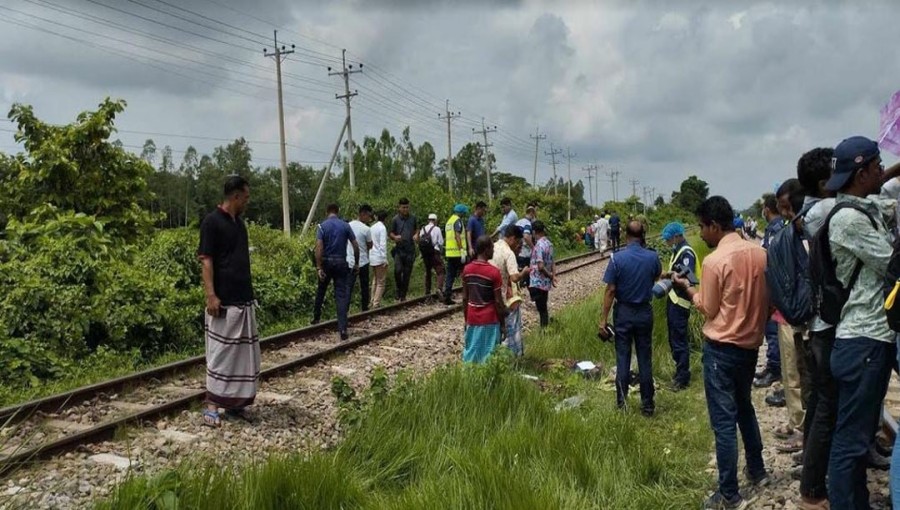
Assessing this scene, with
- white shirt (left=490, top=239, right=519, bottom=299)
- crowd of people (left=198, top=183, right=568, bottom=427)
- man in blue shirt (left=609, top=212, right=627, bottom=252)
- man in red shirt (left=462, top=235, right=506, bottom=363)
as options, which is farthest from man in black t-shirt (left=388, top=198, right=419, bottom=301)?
man in blue shirt (left=609, top=212, right=627, bottom=252)

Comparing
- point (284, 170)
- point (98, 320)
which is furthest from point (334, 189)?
point (98, 320)

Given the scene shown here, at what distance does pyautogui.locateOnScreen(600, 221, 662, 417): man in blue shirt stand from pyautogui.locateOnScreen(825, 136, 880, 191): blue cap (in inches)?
117

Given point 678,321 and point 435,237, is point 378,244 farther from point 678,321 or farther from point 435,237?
point 678,321

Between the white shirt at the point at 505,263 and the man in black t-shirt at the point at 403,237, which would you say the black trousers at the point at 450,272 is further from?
the white shirt at the point at 505,263

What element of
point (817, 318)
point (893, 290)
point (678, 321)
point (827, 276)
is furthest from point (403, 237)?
point (893, 290)

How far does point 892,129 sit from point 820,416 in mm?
1496

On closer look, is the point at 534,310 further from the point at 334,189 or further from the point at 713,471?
the point at 334,189

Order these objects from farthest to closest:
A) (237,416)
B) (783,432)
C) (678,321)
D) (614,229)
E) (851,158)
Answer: (614,229), (678,321), (237,416), (783,432), (851,158)

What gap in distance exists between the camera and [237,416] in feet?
20.3

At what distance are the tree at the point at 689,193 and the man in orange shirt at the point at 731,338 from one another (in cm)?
9040

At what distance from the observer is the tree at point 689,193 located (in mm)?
92875

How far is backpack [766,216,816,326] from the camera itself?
3.62 meters

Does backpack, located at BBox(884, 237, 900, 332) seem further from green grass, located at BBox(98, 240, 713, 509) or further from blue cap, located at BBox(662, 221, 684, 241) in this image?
blue cap, located at BBox(662, 221, 684, 241)

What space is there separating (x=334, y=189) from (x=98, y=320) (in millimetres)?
72954
